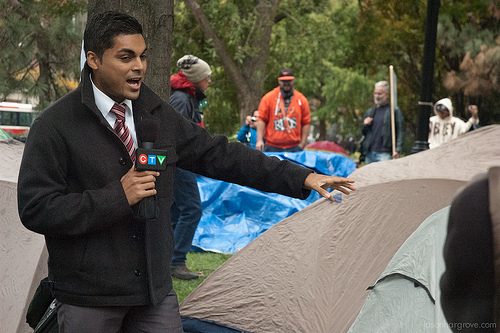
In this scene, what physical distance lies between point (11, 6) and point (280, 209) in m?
8.28

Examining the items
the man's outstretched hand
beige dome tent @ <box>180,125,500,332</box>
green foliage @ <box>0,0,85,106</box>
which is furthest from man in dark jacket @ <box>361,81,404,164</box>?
green foliage @ <box>0,0,85,106</box>

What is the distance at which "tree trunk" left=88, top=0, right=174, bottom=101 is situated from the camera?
4016 millimetres

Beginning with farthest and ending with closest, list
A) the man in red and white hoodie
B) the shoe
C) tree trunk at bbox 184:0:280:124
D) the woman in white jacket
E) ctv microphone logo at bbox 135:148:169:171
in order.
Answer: tree trunk at bbox 184:0:280:124, the woman in white jacket, the man in red and white hoodie, the shoe, ctv microphone logo at bbox 135:148:169:171

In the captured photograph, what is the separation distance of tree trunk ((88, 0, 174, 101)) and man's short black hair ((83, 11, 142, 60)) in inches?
59.8

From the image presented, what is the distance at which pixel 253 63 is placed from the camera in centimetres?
1570

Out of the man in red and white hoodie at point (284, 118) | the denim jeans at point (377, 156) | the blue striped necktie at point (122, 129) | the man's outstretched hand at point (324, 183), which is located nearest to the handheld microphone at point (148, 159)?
the blue striped necktie at point (122, 129)

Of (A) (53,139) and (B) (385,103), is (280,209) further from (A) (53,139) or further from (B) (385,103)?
(A) (53,139)

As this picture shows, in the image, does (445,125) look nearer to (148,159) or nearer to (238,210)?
(238,210)

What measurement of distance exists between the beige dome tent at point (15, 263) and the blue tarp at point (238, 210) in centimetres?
355

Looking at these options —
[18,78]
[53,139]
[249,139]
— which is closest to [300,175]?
[53,139]

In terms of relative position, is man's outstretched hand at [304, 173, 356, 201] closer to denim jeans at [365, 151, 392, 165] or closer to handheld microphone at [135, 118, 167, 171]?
handheld microphone at [135, 118, 167, 171]

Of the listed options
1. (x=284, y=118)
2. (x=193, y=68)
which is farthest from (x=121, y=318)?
(x=284, y=118)

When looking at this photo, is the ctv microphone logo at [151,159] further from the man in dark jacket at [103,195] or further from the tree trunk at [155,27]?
the tree trunk at [155,27]

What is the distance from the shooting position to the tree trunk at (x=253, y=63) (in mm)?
15508
